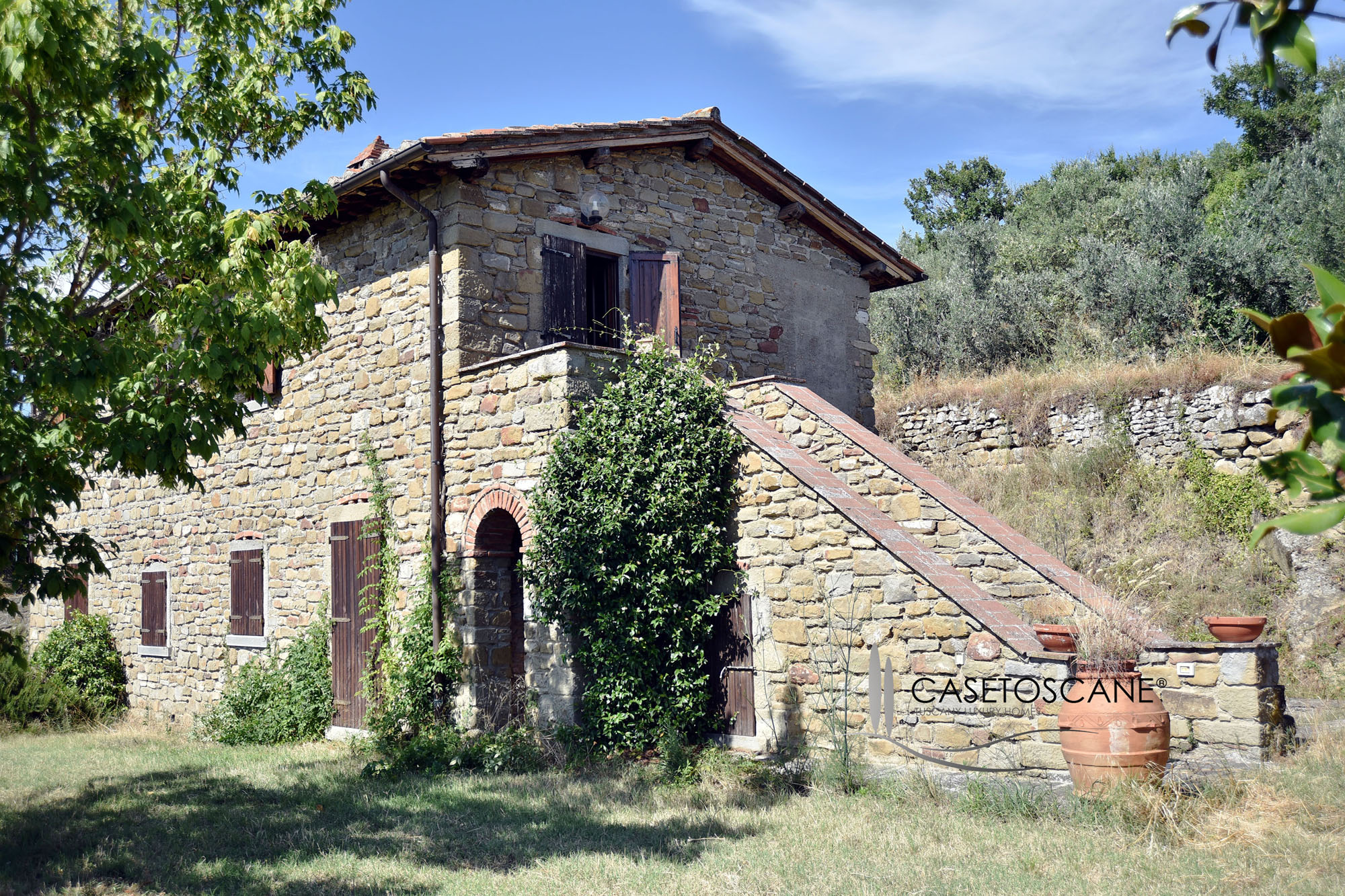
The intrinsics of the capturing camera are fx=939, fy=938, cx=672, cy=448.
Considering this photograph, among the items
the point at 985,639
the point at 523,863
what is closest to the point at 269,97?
the point at 523,863

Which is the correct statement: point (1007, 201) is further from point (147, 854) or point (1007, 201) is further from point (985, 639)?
point (147, 854)

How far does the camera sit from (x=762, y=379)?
9.77m

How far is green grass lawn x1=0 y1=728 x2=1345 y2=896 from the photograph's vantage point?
4.83 m

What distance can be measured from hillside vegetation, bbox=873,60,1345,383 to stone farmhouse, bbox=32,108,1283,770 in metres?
5.74

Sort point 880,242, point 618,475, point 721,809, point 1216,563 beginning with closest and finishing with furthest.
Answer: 1. point 721,809
2. point 618,475
3. point 1216,563
4. point 880,242

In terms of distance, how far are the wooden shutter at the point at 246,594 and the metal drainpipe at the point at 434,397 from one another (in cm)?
380

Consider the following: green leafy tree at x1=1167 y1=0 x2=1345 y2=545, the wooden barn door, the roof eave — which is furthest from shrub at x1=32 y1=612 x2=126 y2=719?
green leafy tree at x1=1167 y1=0 x2=1345 y2=545

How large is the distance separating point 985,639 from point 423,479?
19.5ft

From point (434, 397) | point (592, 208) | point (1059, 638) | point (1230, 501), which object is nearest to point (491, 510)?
point (434, 397)

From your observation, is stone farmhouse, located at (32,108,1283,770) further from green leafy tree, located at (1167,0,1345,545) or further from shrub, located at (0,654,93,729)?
green leafy tree, located at (1167,0,1345,545)

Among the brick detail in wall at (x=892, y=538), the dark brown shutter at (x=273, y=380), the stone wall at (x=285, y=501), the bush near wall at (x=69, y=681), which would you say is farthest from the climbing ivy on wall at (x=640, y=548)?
the bush near wall at (x=69, y=681)

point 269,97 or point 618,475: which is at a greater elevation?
point 269,97

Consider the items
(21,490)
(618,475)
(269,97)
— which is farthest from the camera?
(618,475)

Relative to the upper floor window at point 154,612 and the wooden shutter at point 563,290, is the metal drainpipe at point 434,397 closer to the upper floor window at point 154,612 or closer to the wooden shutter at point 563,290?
the wooden shutter at point 563,290
